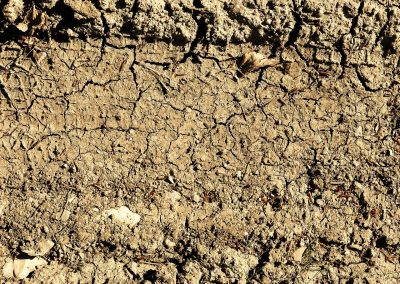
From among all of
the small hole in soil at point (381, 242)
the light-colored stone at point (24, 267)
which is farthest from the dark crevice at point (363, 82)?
the light-colored stone at point (24, 267)

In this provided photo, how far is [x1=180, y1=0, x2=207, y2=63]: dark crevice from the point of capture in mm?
2969

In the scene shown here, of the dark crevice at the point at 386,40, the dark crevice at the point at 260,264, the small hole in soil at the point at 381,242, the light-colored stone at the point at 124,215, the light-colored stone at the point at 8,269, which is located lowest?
the light-colored stone at the point at 8,269

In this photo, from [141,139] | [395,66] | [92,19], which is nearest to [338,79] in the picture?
[395,66]

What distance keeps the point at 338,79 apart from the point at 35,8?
1.48m

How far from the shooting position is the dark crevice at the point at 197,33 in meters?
2.97

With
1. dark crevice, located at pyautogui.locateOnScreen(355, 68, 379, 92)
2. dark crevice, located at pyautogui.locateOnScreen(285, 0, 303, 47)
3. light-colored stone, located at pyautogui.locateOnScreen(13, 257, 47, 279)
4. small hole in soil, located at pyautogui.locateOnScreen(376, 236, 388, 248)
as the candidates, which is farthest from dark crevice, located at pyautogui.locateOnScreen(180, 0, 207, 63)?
small hole in soil, located at pyautogui.locateOnScreen(376, 236, 388, 248)

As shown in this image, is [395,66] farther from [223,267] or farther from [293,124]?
[223,267]

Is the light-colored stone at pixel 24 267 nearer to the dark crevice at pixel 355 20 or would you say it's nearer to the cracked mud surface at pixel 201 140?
the cracked mud surface at pixel 201 140

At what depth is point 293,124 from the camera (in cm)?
318

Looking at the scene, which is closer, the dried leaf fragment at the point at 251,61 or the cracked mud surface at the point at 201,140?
the cracked mud surface at the point at 201,140

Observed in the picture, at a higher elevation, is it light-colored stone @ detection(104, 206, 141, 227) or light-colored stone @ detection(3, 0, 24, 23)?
light-colored stone @ detection(3, 0, 24, 23)

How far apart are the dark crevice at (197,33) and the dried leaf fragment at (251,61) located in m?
0.21

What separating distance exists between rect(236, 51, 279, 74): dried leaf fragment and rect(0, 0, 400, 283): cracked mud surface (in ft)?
0.09

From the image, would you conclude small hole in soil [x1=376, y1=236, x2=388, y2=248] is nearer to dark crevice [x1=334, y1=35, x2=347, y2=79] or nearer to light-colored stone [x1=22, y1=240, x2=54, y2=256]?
dark crevice [x1=334, y1=35, x2=347, y2=79]
